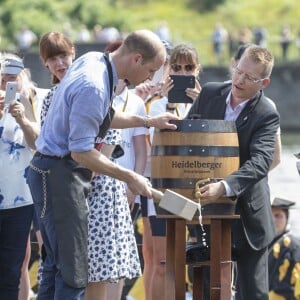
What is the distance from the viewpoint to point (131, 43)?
6691 millimetres

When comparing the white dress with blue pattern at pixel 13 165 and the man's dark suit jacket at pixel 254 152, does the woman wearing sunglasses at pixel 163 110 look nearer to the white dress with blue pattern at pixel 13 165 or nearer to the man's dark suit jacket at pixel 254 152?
the man's dark suit jacket at pixel 254 152

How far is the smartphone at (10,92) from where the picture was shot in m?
7.46

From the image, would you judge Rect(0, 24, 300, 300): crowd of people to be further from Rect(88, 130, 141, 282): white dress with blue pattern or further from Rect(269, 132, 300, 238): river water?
Rect(269, 132, 300, 238): river water

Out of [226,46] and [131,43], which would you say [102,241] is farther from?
[226,46]

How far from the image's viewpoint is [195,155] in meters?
7.02

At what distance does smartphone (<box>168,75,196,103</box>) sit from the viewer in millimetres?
7895

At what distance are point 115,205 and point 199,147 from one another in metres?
0.62

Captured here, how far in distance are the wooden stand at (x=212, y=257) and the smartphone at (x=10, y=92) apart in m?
1.21

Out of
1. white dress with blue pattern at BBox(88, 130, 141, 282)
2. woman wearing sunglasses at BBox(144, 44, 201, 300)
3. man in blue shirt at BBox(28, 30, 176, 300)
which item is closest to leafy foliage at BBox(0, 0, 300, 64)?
woman wearing sunglasses at BBox(144, 44, 201, 300)

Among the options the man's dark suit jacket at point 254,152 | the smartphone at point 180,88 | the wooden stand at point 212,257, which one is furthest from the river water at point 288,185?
the wooden stand at point 212,257

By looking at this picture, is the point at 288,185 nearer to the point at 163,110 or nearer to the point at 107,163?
the point at 163,110

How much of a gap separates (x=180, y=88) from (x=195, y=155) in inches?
38.8

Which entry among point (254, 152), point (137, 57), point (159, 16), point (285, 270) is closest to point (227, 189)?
point (254, 152)

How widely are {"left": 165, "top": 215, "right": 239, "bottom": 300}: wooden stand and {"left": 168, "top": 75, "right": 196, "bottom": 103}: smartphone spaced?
3.23ft
